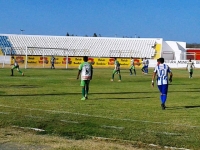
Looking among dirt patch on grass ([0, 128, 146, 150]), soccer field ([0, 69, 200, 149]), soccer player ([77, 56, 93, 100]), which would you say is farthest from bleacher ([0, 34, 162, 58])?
dirt patch on grass ([0, 128, 146, 150])

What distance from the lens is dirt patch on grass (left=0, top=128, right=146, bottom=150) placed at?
9.02 m

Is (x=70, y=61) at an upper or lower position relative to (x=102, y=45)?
lower

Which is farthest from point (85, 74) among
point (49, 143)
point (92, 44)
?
point (92, 44)

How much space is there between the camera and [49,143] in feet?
30.8

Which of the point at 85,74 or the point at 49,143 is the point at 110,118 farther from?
the point at 85,74

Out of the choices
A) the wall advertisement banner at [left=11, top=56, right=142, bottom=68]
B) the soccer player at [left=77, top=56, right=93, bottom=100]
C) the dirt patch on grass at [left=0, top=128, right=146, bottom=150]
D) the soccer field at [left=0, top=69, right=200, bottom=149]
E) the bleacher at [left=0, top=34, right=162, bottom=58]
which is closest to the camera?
the dirt patch on grass at [left=0, top=128, right=146, bottom=150]

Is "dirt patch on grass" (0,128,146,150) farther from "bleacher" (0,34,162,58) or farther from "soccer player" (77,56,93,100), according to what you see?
"bleacher" (0,34,162,58)

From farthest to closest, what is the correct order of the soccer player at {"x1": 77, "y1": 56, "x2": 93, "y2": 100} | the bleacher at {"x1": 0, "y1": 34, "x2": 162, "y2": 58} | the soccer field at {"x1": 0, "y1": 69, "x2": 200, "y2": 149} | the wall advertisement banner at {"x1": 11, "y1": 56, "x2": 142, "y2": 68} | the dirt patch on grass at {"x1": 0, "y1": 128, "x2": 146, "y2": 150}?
1. the bleacher at {"x1": 0, "y1": 34, "x2": 162, "y2": 58}
2. the wall advertisement banner at {"x1": 11, "y1": 56, "x2": 142, "y2": 68}
3. the soccer player at {"x1": 77, "y1": 56, "x2": 93, "y2": 100}
4. the soccer field at {"x1": 0, "y1": 69, "x2": 200, "y2": 149}
5. the dirt patch on grass at {"x1": 0, "y1": 128, "x2": 146, "y2": 150}

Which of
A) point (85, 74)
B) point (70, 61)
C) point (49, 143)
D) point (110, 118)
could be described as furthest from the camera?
point (70, 61)

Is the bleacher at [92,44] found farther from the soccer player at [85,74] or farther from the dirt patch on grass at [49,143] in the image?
the dirt patch on grass at [49,143]

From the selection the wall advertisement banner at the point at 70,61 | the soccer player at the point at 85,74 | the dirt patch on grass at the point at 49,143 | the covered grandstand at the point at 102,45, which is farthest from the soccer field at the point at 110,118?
the covered grandstand at the point at 102,45

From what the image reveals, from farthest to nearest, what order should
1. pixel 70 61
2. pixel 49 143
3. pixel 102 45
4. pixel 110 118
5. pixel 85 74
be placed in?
pixel 102 45 → pixel 70 61 → pixel 85 74 → pixel 110 118 → pixel 49 143

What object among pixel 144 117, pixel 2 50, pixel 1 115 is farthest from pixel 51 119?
pixel 2 50

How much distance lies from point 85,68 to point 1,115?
593cm
